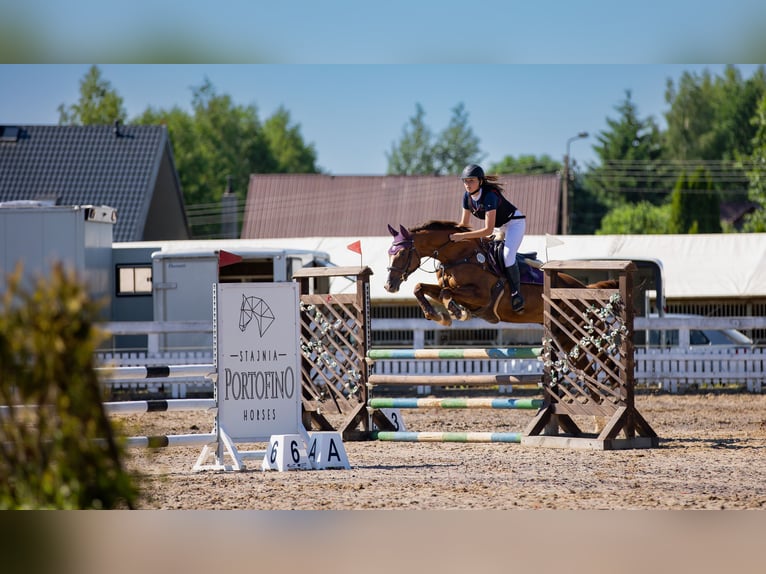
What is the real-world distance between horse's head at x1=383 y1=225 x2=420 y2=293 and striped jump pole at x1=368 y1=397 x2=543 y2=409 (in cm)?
88

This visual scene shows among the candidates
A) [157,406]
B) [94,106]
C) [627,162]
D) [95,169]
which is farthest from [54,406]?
[627,162]

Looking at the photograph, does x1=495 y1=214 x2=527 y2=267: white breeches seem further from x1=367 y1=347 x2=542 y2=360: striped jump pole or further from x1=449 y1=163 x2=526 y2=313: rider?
x1=367 y1=347 x2=542 y2=360: striped jump pole

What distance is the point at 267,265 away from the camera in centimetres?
1625

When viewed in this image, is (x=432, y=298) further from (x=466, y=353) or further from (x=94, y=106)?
(x=94, y=106)

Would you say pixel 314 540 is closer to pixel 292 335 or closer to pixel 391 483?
pixel 391 483

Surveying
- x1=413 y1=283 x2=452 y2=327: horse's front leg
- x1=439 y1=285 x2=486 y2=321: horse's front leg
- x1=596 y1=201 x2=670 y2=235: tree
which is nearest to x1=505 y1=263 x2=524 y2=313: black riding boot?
x1=439 y1=285 x2=486 y2=321: horse's front leg

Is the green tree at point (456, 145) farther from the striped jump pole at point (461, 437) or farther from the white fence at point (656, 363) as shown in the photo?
the striped jump pole at point (461, 437)

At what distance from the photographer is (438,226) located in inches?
328

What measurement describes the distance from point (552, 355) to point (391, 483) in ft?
7.77

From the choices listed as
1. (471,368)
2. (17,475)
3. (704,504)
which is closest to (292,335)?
(704,504)

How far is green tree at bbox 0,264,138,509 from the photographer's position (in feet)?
9.08

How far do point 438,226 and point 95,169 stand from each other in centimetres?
1712

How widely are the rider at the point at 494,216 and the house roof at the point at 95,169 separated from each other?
13.9 m

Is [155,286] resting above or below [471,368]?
above
